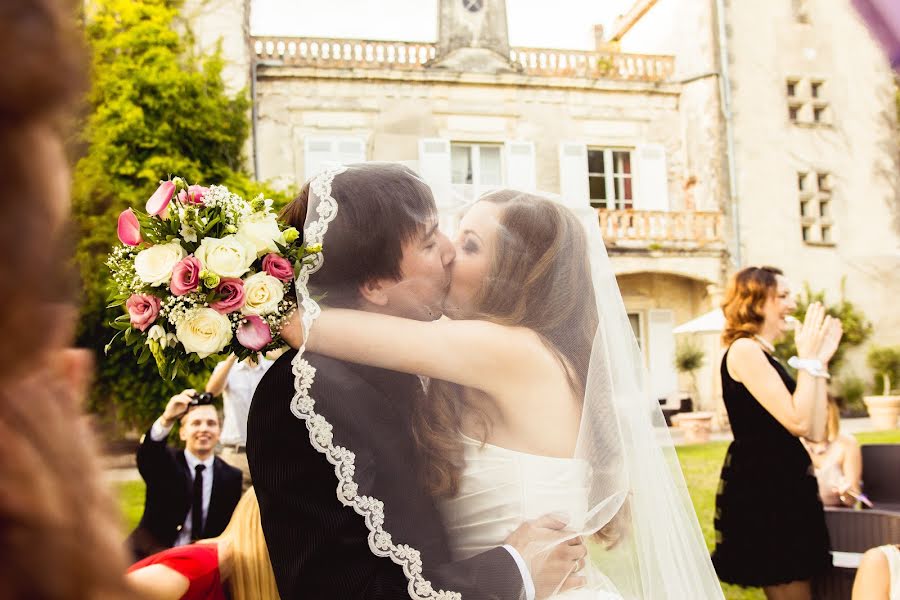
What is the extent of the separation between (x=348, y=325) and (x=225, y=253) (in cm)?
38

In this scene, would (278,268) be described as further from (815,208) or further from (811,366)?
(815,208)

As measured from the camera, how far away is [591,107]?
1762 centimetres

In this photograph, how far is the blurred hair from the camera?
4102 millimetres

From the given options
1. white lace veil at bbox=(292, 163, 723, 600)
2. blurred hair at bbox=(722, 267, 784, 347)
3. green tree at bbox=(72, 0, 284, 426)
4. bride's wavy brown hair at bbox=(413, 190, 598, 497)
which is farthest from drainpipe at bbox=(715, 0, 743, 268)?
bride's wavy brown hair at bbox=(413, 190, 598, 497)

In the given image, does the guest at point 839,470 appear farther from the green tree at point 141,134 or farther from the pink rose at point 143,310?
the green tree at point 141,134

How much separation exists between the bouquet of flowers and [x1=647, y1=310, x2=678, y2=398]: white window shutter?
51.9ft

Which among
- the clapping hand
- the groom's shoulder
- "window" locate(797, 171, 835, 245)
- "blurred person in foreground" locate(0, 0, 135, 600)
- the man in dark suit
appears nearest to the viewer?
"blurred person in foreground" locate(0, 0, 135, 600)

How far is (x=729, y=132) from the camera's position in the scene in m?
17.6

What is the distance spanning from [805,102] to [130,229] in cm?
1887

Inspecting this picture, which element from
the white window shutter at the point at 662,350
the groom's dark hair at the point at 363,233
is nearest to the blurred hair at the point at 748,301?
the groom's dark hair at the point at 363,233

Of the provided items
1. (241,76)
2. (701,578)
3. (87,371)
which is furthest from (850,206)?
(87,371)

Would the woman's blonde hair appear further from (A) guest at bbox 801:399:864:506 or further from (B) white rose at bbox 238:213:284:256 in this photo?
(A) guest at bbox 801:399:864:506

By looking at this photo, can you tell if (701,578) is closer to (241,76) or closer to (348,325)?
(348,325)

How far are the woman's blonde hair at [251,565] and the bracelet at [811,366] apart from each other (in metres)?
2.65
